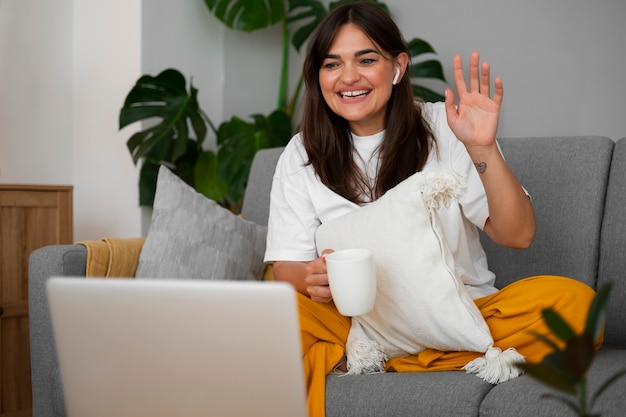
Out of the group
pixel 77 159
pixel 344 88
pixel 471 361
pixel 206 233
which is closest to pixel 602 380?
pixel 471 361

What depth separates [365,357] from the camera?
5.08 feet

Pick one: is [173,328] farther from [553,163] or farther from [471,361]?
[553,163]

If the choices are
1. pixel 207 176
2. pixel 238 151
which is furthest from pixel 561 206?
pixel 207 176

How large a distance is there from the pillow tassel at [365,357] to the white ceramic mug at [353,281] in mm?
379

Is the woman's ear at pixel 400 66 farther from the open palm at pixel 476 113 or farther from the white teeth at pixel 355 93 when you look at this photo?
the open palm at pixel 476 113

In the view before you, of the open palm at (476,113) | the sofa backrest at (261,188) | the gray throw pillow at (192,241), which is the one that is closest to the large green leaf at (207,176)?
the sofa backrest at (261,188)

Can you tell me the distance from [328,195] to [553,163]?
600 mm

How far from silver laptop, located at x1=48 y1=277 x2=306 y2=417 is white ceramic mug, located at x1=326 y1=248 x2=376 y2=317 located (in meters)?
0.35

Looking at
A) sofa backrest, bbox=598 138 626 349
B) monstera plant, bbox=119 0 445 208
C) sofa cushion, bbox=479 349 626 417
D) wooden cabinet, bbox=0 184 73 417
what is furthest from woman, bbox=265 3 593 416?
wooden cabinet, bbox=0 184 73 417

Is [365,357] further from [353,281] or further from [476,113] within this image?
[476,113]

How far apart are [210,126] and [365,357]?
2.27 metres

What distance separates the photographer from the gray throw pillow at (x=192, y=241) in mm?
2035

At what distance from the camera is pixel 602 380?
1354 mm

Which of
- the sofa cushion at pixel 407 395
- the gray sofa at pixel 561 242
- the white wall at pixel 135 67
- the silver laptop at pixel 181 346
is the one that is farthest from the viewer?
the white wall at pixel 135 67
